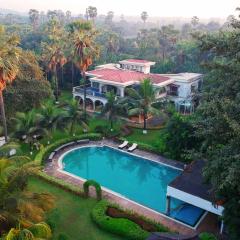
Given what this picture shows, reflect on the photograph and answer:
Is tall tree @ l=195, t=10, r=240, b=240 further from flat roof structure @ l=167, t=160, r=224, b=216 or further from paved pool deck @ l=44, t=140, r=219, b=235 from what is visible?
paved pool deck @ l=44, t=140, r=219, b=235

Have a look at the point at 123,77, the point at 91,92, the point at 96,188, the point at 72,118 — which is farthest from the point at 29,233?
the point at 123,77

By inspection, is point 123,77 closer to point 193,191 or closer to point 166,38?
point 193,191

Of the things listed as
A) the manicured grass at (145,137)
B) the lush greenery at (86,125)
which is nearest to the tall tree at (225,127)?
the lush greenery at (86,125)

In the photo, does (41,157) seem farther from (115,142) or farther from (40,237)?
(40,237)

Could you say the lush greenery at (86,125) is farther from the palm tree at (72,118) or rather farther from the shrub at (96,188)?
the shrub at (96,188)

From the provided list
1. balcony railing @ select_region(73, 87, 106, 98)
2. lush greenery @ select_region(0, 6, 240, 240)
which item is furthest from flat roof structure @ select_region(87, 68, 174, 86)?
lush greenery @ select_region(0, 6, 240, 240)
